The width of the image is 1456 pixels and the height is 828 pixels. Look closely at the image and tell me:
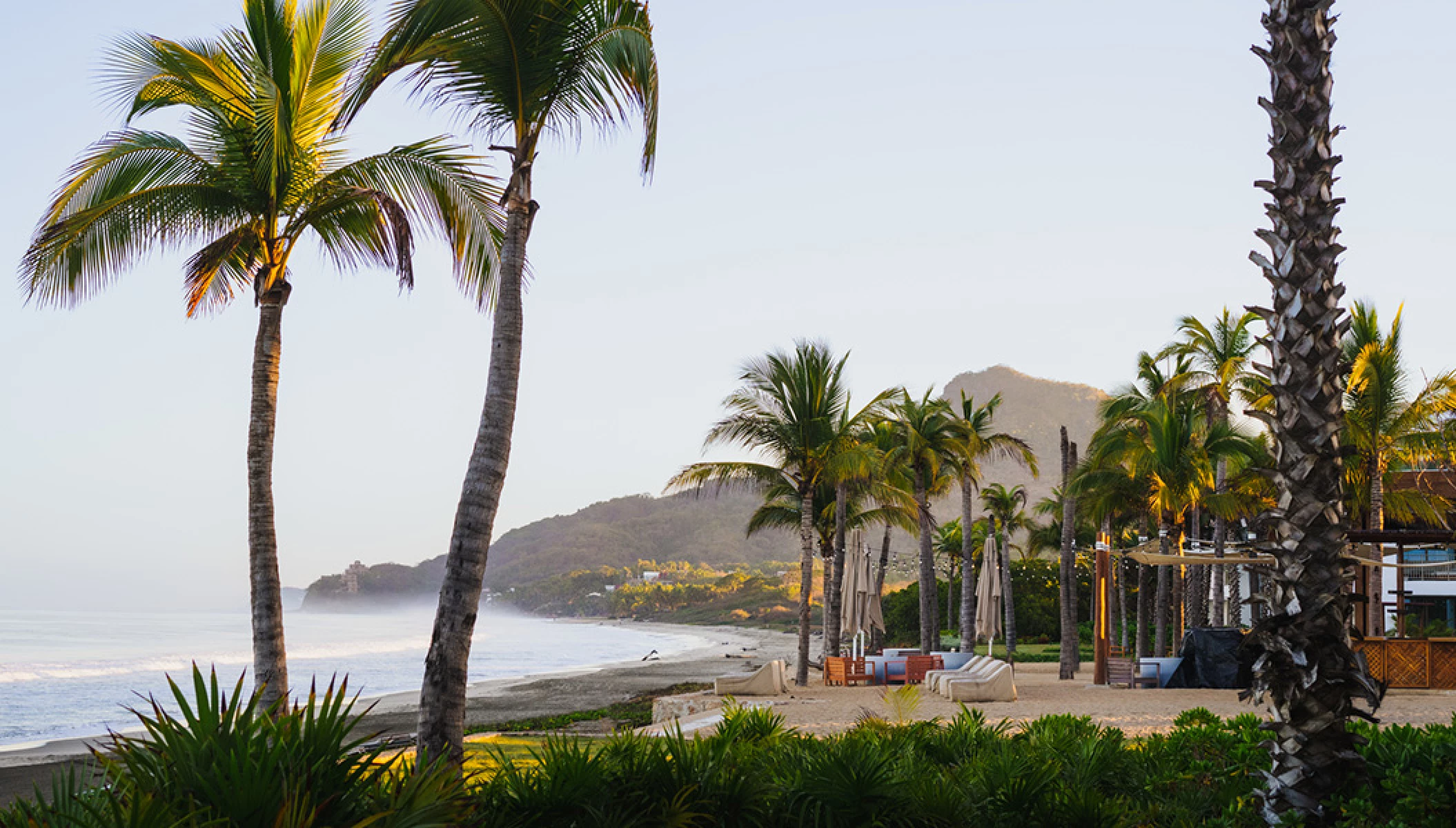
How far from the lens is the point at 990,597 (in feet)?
83.3

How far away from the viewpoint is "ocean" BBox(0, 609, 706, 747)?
2925cm

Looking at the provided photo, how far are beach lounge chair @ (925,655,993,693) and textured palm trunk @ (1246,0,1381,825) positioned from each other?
1303 centimetres

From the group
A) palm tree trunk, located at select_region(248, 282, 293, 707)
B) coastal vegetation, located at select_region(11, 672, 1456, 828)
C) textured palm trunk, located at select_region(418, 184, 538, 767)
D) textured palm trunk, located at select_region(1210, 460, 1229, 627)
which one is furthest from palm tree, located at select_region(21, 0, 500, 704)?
textured palm trunk, located at select_region(1210, 460, 1229, 627)

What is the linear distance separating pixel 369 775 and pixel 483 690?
1221 inches

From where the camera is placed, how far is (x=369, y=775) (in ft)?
13.0

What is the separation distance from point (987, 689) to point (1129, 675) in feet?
16.4

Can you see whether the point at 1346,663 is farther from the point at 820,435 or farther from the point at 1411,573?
the point at 1411,573

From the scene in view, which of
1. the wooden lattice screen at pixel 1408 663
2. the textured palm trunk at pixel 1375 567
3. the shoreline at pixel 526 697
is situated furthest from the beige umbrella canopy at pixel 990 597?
the shoreline at pixel 526 697

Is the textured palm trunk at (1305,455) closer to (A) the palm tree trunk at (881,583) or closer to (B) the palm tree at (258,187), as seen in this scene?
(B) the palm tree at (258,187)

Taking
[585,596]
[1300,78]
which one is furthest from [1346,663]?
[585,596]

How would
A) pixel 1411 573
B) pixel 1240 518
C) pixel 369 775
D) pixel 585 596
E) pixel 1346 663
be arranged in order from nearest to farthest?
pixel 369 775
pixel 1346 663
pixel 1240 518
pixel 1411 573
pixel 585 596

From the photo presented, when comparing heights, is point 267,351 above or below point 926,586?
above

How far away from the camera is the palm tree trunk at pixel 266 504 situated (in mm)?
10109

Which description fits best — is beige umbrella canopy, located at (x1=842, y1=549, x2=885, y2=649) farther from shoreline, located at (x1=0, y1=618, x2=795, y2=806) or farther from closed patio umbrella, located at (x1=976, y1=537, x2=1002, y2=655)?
shoreline, located at (x1=0, y1=618, x2=795, y2=806)
